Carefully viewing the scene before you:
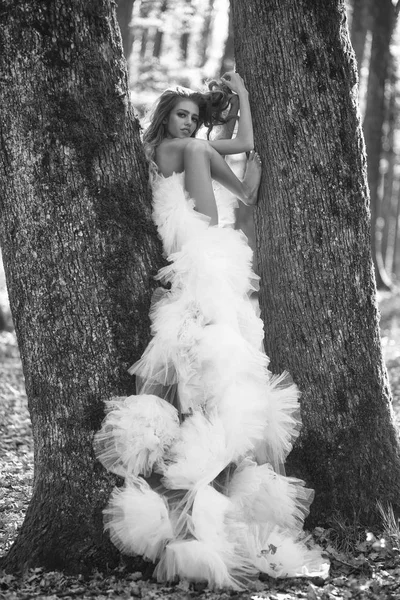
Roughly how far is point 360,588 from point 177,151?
2.96 metres

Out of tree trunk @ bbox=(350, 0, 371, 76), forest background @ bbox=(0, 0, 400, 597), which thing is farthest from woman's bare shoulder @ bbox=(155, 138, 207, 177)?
tree trunk @ bbox=(350, 0, 371, 76)

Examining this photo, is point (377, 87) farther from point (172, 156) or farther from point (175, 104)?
point (172, 156)

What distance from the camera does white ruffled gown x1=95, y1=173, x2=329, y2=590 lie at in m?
3.69

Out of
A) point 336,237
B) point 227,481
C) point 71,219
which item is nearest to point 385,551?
point 227,481

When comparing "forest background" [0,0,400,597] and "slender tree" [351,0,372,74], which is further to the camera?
"slender tree" [351,0,372,74]

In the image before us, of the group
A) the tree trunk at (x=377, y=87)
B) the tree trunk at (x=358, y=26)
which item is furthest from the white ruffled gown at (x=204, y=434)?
the tree trunk at (x=358, y=26)

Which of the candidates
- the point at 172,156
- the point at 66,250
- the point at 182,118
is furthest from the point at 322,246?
the point at 66,250

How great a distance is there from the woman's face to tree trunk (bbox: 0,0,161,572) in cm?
90

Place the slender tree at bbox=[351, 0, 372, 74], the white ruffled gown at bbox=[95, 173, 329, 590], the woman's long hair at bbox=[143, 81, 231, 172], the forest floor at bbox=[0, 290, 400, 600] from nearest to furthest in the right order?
the forest floor at bbox=[0, 290, 400, 600], the white ruffled gown at bbox=[95, 173, 329, 590], the woman's long hair at bbox=[143, 81, 231, 172], the slender tree at bbox=[351, 0, 372, 74]

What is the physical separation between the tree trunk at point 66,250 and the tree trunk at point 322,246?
3.65 feet

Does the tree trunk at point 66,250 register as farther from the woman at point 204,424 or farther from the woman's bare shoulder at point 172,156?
the woman's bare shoulder at point 172,156

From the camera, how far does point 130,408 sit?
3.83m

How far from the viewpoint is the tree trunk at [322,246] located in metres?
4.34

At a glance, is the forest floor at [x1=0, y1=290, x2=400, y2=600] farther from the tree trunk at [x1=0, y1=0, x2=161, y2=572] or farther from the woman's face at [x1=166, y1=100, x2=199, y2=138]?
the woman's face at [x1=166, y1=100, x2=199, y2=138]
